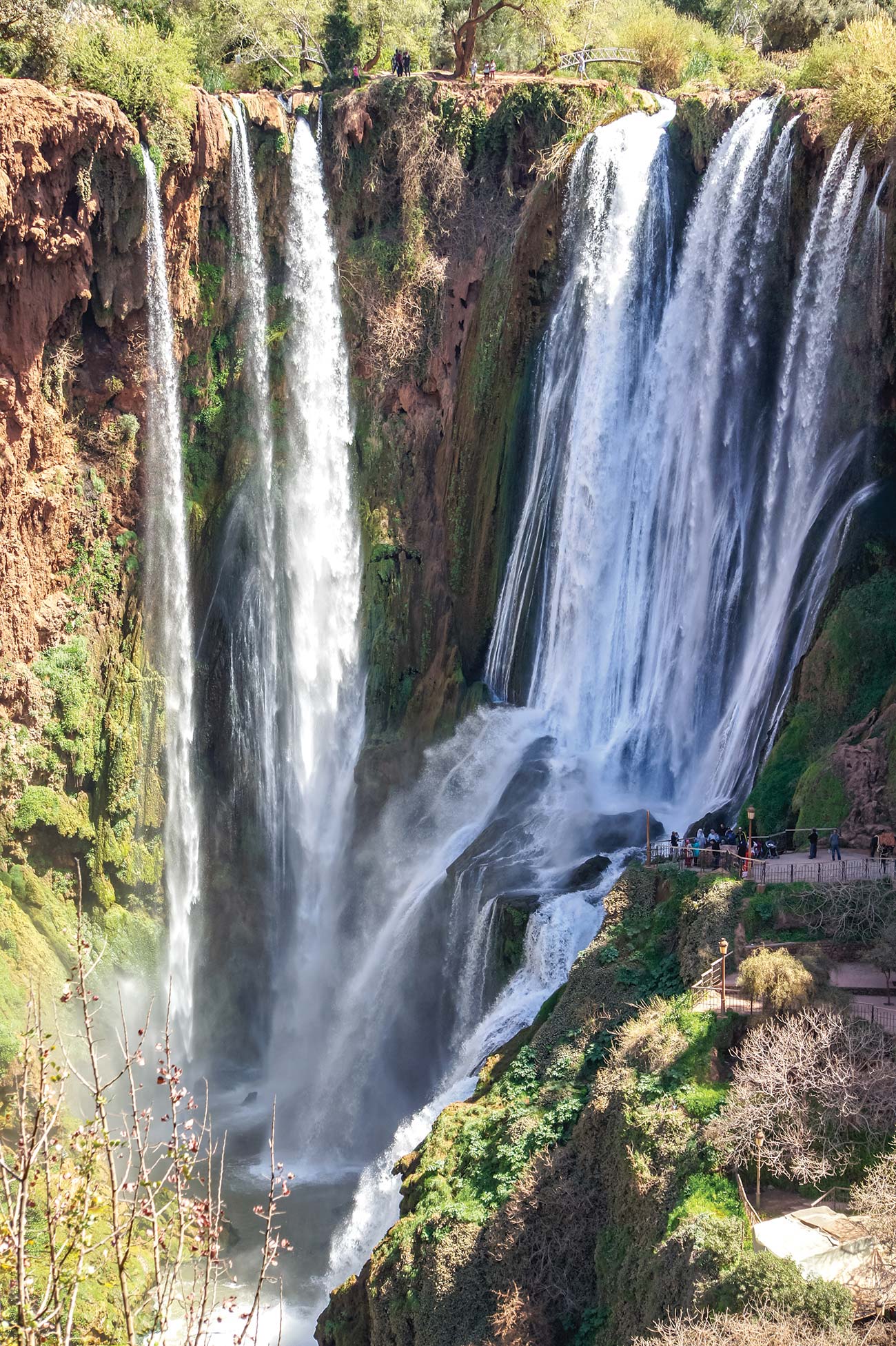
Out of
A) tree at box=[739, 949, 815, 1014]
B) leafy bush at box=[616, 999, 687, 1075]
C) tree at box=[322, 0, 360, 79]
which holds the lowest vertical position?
leafy bush at box=[616, 999, 687, 1075]

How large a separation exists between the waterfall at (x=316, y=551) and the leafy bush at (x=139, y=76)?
4.10m

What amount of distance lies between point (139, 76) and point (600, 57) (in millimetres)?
14072

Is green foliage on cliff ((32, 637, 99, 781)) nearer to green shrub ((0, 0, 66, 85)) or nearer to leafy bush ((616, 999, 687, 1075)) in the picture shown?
green shrub ((0, 0, 66, 85))

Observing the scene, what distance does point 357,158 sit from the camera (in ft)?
116

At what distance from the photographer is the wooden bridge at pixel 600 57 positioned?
37156mm

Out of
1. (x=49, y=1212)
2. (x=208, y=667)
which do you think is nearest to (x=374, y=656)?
(x=208, y=667)

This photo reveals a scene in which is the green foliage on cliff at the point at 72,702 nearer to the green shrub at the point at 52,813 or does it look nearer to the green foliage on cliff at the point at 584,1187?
the green shrub at the point at 52,813

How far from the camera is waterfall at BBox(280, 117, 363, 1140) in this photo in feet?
114

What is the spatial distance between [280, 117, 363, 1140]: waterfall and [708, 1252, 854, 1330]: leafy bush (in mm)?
20793

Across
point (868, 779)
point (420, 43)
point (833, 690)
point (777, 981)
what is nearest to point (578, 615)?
point (833, 690)

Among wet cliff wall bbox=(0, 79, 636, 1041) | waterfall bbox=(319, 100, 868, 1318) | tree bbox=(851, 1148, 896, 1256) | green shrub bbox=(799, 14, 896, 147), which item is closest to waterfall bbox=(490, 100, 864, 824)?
waterfall bbox=(319, 100, 868, 1318)

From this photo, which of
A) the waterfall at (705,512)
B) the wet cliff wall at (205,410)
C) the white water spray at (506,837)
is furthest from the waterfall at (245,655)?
the waterfall at (705,512)

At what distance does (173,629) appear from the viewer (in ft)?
109

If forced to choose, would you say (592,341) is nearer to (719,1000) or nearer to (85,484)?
(85,484)
